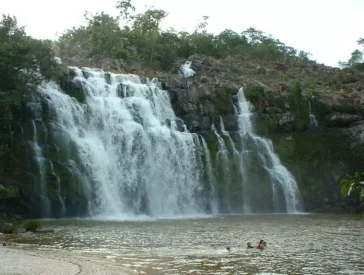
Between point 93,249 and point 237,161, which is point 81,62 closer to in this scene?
point 237,161

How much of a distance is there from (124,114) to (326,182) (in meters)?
16.4

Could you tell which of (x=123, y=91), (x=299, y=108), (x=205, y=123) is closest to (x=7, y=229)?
(x=123, y=91)

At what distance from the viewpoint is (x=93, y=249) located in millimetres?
17734

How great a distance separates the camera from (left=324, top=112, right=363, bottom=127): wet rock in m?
43.9

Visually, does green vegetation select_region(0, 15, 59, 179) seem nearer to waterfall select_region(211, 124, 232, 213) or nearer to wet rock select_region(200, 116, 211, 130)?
wet rock select_region(200, 116, 211, 130)

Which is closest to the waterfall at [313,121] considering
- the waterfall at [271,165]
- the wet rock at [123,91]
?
the waterfall at [271,165]

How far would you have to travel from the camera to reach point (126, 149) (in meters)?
36.0

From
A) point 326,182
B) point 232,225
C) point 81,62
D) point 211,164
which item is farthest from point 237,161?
point 81,62

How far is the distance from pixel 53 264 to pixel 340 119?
3474 centimetres

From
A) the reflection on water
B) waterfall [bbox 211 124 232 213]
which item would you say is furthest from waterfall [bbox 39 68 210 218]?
the reflection on water

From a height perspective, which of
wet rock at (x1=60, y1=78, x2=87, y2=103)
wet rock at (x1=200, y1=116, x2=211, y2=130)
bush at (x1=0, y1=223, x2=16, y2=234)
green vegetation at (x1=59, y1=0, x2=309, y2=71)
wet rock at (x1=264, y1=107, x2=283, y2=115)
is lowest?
bush at (x1=0, y1=223, x2=16, y2=234)

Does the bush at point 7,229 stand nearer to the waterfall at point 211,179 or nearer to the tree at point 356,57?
the waterfall at point 211,179

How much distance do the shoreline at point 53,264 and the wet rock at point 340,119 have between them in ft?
105

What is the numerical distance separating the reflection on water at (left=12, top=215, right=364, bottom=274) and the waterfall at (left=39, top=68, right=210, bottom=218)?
18.4 feet
